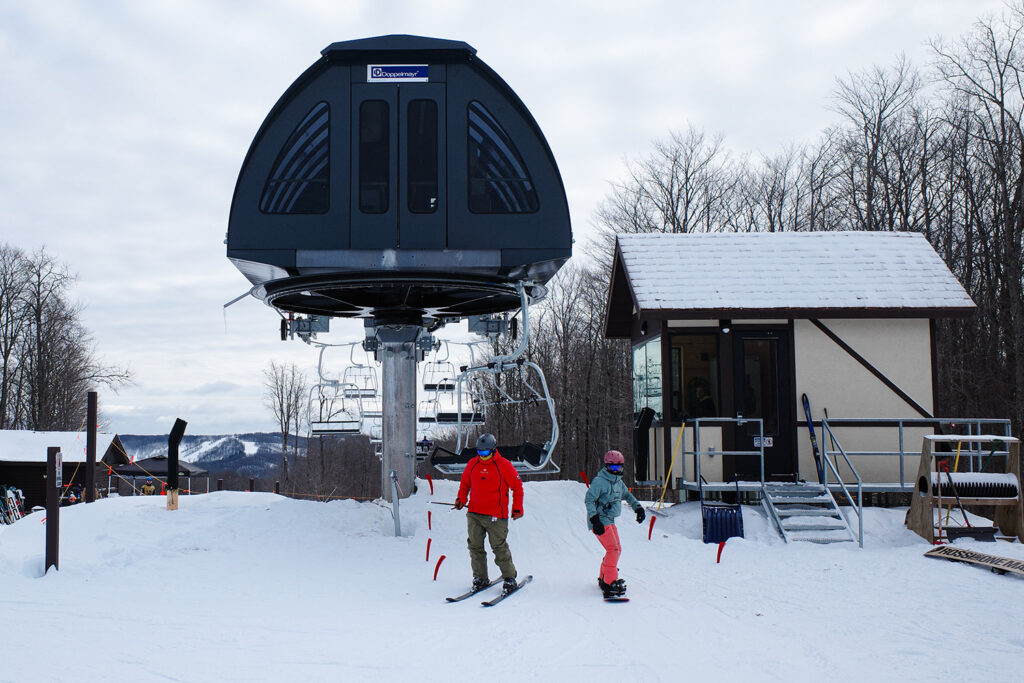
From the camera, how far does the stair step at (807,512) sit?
13.1 metres

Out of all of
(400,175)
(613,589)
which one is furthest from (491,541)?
(400,175)

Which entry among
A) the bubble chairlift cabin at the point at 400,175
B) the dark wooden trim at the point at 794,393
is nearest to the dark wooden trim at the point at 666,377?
the dark wooden trim at the point at 794,393

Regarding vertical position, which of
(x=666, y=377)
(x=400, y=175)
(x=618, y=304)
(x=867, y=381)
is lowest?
(x=867, y=381)

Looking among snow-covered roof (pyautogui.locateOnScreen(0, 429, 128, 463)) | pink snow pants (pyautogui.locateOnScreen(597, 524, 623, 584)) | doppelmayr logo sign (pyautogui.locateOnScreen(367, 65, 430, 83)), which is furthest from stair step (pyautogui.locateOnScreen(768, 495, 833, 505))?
snow-covered roof (pyautogui.locateOnScreen(0, 429, 128, 463))

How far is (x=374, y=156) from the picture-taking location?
12703 millimetres

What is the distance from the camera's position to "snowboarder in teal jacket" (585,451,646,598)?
9.15m

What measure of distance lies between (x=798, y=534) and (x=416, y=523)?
20.3 ft

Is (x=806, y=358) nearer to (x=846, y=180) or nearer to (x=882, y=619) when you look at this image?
(x=882, y=619)

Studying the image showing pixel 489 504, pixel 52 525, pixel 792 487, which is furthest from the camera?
pixel 792 487

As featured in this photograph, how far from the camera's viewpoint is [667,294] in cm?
1516

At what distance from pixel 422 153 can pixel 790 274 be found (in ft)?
24.9

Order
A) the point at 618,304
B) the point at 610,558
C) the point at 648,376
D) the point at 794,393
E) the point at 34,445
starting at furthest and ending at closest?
1. the point at 34,445
2. the point at 618,304
3. the point at 648,376
4. the point at 794,393
5. the point at 610,558

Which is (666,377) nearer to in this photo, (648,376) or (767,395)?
(648,376)

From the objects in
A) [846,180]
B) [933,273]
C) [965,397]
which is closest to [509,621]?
[933,273]
